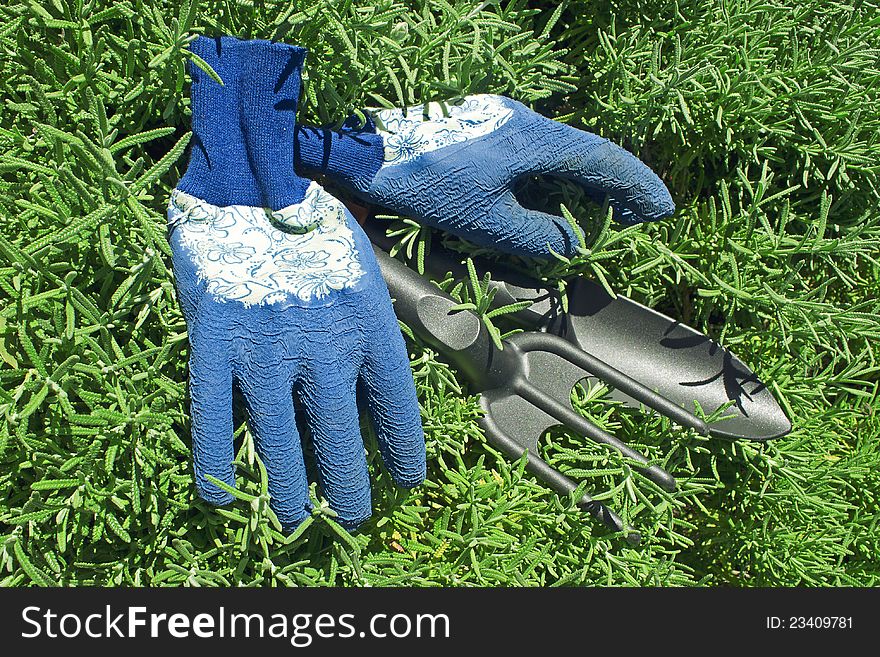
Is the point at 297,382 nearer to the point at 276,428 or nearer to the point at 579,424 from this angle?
the point at 276,428

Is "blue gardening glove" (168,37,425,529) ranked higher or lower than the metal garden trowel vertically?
higher

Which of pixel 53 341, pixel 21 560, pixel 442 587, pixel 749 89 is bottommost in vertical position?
pixel 442 587

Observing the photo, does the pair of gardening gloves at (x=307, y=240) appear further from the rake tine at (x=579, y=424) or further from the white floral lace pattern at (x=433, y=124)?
the rake tine at (x=579, y=424)

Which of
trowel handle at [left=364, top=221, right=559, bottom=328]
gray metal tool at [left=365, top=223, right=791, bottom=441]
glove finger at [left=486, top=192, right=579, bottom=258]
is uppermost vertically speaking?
glove finger at [left=486, top=192, right=579, bottom=258]

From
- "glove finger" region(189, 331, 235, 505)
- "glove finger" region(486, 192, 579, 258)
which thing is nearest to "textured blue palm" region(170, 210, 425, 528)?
"glove finger" region(189, 331, 235, 505)

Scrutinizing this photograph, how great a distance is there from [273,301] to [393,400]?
4.5 inches

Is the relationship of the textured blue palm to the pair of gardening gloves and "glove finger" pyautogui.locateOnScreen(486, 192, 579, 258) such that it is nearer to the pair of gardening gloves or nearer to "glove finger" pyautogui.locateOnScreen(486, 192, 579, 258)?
the pair of gardening gloves

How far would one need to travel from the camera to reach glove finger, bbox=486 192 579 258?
21.0 inches

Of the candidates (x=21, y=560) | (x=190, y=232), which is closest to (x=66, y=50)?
(x=190, y=232)

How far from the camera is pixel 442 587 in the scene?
1.86ft

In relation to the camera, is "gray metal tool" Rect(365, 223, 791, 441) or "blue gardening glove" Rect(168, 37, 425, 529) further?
"gray metal tool" Rect(365, 223, 791, 441)

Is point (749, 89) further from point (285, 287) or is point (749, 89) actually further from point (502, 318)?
point (285, 287)

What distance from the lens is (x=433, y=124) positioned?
1.72 ft

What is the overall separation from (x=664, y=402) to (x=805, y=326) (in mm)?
161
